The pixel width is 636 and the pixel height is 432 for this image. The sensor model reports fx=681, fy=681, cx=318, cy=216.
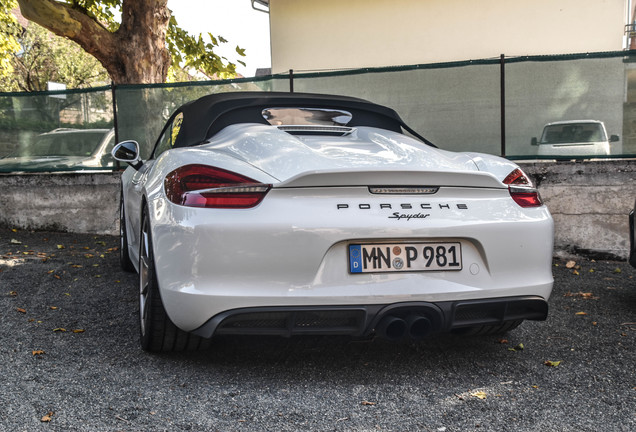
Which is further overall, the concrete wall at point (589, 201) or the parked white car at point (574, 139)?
the parked white car at point (574, 139)

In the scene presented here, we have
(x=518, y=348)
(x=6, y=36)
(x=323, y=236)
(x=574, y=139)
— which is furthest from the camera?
(x=6, y=36)

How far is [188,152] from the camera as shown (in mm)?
3393

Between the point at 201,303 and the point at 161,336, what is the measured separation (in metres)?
0.57

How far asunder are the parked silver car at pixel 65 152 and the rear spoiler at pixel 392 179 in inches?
260

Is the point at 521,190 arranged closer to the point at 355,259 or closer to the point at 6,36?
the point at 355,259

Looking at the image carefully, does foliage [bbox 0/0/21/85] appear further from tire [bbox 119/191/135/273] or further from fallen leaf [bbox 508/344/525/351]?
fallen leaf [bbox 508/344/525/351]

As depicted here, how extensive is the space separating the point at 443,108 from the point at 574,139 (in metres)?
1.56

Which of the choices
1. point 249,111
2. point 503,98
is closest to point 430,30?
point 503,98

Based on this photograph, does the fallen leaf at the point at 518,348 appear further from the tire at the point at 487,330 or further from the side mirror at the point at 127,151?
the side mirror at the point at 127,151

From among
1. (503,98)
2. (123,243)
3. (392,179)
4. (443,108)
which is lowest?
(123,243)

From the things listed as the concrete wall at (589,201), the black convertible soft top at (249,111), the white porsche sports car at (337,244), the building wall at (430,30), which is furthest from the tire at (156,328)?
the building wall at (430,30)

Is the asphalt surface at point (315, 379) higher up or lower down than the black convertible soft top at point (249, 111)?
lower down

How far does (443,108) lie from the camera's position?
26.9 ft

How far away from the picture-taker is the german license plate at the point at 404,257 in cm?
303
